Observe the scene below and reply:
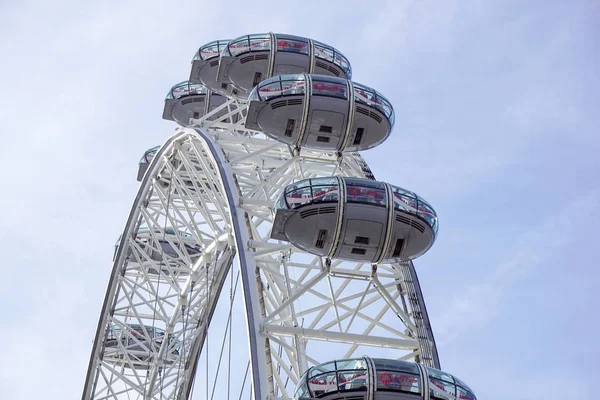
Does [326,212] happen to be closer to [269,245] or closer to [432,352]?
[269,245]

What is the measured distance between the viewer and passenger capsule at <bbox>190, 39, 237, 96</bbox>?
3244 centimetres

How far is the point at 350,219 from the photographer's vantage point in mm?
23719

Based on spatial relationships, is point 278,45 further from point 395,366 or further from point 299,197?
point 395,366

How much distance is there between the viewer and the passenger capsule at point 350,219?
23703mm

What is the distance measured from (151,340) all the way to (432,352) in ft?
51.0

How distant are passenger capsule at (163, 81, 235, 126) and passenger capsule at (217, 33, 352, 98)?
562 cm

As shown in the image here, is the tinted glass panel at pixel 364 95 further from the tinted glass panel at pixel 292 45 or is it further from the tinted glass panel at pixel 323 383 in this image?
the tinted glass panel at pixel 323 383

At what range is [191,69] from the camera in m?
32.8

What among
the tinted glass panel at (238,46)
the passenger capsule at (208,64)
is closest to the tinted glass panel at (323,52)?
the tinted glass panel at (238,46)

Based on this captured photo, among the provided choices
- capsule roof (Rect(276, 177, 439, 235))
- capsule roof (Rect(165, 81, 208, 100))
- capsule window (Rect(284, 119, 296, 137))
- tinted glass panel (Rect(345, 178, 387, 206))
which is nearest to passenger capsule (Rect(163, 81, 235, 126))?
capsule roof (Rect(165, 81, 208, 100))

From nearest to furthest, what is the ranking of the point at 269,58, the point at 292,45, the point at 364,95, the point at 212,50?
the point at 364,95
the point at 269,58
the point at 292,45
the point at 212,50

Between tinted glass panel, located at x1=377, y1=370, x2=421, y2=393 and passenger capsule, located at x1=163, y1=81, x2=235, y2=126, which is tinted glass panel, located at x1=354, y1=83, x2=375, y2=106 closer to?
tinted glass panel, located at x1=377, y1=370, x2=421, y2=393

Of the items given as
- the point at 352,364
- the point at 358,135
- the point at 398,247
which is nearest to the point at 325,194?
the point at 398,247

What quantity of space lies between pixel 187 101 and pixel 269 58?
7077 mm
